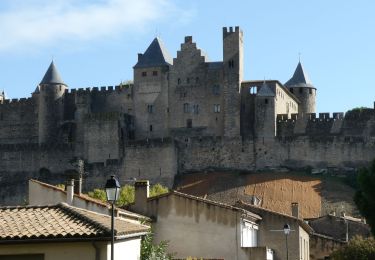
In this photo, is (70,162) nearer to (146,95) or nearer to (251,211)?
(146,95)

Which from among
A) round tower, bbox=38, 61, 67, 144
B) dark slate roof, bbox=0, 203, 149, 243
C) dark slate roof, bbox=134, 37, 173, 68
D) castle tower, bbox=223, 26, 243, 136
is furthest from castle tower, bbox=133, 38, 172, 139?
dark slate roof, bbox=0, 203, 149, 243

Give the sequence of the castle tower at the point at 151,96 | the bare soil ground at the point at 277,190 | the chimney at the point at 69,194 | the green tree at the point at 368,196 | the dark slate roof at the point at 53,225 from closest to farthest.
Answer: the dark slate roof at the point at 53,225 < the chimney at the point at 69,194 < the green tree at the point at 368,196 < the bare soil ground at the point at 277,190 < the castle tower at the point at 151,96

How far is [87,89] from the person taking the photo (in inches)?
3465

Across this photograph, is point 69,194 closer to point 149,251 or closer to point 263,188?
point 149,251

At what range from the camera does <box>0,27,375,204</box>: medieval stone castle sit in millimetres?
77250

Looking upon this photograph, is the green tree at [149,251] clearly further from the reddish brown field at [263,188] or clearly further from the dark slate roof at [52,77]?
the dark slate roof at [52,77]

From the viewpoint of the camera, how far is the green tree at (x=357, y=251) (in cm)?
4075

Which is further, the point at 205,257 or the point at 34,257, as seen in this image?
the point at 205,257

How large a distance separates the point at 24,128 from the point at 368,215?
199 feet

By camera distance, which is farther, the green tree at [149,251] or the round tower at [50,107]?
the round tower at [50,107]

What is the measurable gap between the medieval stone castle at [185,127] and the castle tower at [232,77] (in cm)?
8

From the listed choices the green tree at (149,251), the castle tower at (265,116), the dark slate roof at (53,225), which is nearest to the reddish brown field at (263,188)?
the castle tower at (265,116)

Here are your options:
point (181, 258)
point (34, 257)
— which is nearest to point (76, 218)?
point (34, 257)

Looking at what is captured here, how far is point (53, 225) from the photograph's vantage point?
60.3 ft
